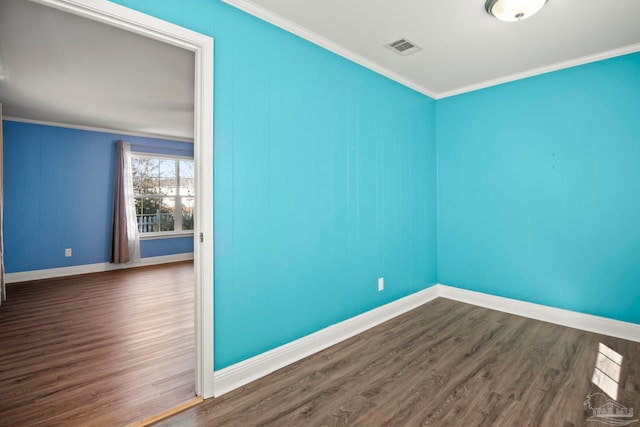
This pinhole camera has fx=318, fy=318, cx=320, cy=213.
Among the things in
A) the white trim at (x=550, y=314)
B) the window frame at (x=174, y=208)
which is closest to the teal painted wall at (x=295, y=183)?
the white trim at (x=550, y=314)

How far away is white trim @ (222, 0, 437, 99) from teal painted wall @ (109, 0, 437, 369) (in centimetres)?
5

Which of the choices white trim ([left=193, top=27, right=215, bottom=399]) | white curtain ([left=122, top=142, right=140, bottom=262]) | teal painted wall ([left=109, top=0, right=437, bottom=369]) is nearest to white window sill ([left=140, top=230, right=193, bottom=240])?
white curtain ([left=122, top=142, right=140, bottom=262])

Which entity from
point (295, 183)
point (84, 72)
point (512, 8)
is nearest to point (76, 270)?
point (84, 72)

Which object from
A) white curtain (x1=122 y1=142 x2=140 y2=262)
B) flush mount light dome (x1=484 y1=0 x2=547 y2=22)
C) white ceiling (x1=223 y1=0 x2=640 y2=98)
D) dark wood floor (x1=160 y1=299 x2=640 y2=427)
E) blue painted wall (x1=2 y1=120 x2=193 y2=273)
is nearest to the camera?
dark wood floor (x1=160 y1=299 x2=640 y2=427)

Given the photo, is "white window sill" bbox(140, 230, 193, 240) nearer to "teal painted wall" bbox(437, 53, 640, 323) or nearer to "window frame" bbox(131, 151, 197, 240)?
"window frame" bbox(131, 151, 197, 240)

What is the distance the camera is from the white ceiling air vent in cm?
280

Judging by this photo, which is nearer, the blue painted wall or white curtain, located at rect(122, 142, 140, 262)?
the blue painted wall

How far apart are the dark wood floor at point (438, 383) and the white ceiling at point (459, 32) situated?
265 cm

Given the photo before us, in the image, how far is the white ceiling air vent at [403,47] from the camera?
9.20 feet

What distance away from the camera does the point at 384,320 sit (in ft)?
11.1

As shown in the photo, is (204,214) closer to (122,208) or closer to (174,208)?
(122,208)

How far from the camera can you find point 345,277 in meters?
3.02

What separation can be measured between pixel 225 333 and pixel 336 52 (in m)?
2.53

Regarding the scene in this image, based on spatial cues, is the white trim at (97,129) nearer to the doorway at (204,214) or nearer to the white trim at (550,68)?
the doorway at (204,214)
